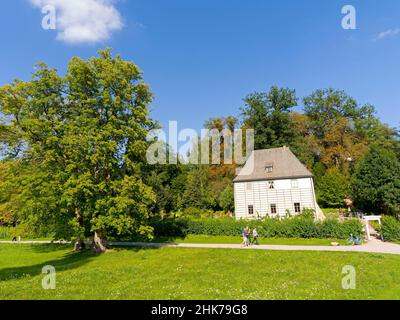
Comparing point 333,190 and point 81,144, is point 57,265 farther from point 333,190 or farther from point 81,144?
point 333,190

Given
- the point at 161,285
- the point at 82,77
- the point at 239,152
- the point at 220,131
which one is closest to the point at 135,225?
the point at 161,285

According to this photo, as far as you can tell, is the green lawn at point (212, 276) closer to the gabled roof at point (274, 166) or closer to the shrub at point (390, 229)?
the shrub at point (390, 229)

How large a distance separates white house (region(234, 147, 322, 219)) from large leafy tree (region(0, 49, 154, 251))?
2074cm

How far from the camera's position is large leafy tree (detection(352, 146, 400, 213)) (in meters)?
40.3

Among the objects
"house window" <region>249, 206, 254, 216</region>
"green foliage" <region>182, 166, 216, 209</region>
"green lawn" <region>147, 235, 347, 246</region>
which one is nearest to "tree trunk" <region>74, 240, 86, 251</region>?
"green lawn" <region>147, 235, 347, 246</region>

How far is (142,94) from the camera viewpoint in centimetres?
2819

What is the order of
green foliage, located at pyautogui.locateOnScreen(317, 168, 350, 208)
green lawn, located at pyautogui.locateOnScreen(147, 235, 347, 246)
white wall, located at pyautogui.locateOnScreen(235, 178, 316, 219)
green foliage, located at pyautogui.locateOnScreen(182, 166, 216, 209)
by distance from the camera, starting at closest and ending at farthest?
green lawn, located at pyautogui.locateOnScreen(147, 235, 347, 246), white wall, located at pyautogui.locateOnScreen(235, 178, 316, 219), green foliage, located at pyautogui.locateOnScreen(317, 168, 350, 208), green foliage, located at pyautogui.locateOnScreen(182, 166, 216, 209)

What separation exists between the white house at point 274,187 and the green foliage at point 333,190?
1075 cm

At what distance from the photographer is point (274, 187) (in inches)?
1623

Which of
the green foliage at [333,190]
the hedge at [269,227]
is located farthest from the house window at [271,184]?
the green foliage at [333,190]

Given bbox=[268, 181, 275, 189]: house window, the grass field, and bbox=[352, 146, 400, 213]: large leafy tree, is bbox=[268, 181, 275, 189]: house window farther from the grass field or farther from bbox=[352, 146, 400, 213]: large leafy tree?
bbox=[352, 146, 400, 213]: large leafy tree
